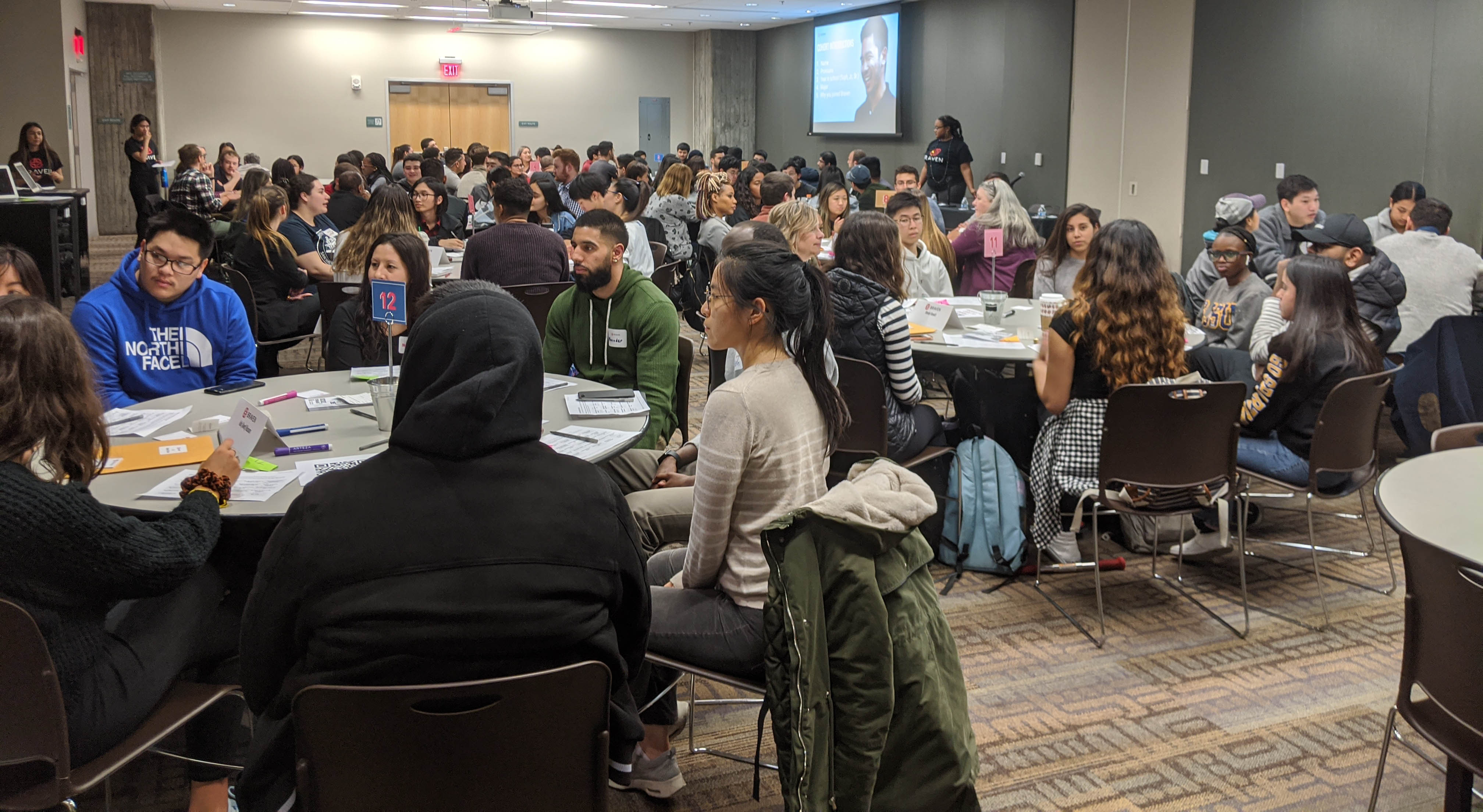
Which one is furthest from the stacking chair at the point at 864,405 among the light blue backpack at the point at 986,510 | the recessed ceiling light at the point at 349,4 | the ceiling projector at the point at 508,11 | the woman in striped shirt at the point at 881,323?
the recessed ceiling light at the point at 349,4

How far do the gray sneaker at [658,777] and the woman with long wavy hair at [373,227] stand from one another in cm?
371

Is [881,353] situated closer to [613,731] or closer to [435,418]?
[613,731]

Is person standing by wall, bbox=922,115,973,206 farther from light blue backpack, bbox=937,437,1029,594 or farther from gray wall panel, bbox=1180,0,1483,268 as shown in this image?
light blue backpack, bbox=937,437,1029,594

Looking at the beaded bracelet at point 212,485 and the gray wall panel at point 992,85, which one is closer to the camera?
the beaded bracelet at point 212,485

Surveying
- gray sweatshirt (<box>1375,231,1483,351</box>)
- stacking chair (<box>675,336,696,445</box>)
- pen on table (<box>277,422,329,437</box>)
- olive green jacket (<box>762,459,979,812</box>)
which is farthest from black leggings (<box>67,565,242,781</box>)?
gray sweatshirt (<box>1375,231,1483,351</box>)

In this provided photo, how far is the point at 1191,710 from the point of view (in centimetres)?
309

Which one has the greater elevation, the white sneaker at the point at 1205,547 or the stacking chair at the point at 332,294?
the stacking chair at the point at 332,294

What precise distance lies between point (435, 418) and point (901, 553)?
33.2 inches

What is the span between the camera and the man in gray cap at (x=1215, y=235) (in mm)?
5898

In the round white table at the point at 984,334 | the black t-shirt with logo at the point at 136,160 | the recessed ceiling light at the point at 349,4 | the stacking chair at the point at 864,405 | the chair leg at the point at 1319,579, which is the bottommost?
the chair leg at the point at 1319,579

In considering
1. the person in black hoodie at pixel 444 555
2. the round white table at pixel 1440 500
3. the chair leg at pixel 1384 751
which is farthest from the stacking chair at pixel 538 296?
the chair leg at pixel 1384 751

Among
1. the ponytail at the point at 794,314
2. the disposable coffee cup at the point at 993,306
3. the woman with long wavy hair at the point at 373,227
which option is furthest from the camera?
the woman with long wavy hair at the point at 373,227

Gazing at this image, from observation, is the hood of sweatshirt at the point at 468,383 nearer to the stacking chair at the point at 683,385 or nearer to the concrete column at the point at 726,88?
the stacking chair at the point at 683,385

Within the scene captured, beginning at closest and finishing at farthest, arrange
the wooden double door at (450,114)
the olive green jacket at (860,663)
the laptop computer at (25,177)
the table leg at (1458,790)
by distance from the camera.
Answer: the olive green jacket at (860,663) → the table leg at (1458,790) → the laptop computer at (25,177) → the wooden double door at (450,114)
